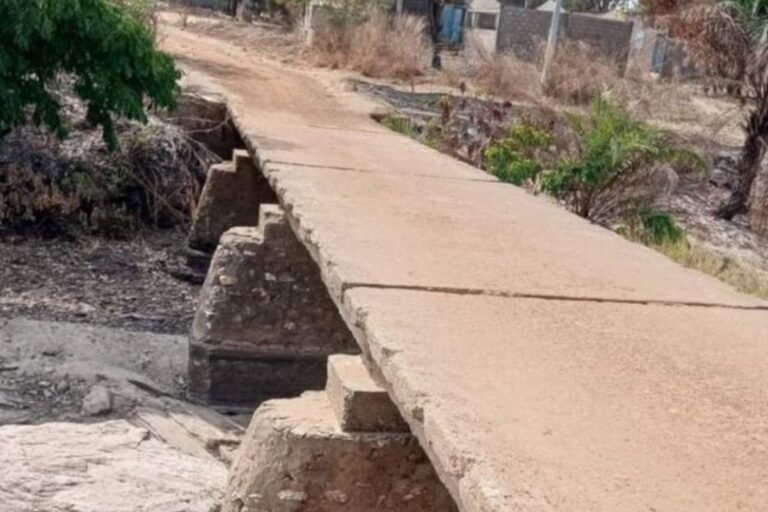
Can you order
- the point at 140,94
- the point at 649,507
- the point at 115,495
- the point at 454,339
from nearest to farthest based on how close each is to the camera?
the point at 649,507, the point at 454,339, the point at 115,495, the point at 140,94

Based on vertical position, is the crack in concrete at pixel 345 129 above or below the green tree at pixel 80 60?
below

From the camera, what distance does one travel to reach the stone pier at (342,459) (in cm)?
365

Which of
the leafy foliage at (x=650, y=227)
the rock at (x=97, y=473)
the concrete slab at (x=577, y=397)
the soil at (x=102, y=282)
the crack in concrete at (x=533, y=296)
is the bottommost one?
the soil at (x=102, y=282)

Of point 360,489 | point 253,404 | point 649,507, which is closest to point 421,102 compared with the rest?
point 253,404

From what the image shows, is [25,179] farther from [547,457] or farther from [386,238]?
[547,457]

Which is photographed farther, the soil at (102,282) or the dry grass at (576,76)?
the dry grass at (576,76)

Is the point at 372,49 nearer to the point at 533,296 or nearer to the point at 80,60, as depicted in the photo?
the point at 80,60

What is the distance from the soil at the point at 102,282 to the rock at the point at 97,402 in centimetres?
209

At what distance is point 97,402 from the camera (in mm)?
6520

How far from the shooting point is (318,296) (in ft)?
23.8

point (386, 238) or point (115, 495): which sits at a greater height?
point (386, 238)

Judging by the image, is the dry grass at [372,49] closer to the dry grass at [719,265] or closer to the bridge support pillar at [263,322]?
the dry grass at [719,265]

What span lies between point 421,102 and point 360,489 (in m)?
15.7

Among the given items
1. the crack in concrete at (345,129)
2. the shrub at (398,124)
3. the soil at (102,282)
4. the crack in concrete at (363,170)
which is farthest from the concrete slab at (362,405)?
the shrub at (398,124)
